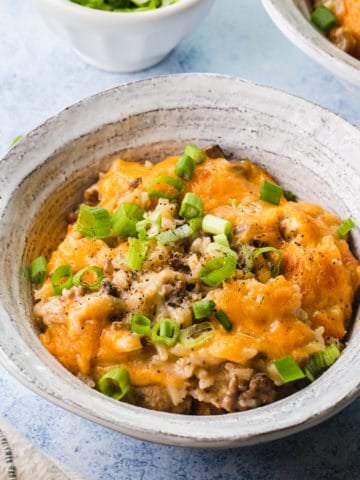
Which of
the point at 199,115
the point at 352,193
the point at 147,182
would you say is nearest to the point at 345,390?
the point at 352,193

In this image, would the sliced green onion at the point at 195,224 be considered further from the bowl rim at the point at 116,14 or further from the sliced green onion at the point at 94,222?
the bowl rim at the point at 116,14

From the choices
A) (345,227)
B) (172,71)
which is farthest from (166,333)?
(172,71)

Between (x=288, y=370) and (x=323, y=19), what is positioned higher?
(x=323, y=19)

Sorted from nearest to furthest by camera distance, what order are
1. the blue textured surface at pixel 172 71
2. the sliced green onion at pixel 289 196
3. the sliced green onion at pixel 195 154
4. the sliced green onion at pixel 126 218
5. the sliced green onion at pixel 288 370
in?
the sliced green onion at pixel 288 370 < the blue textured surface at pixel 172 71 < the sliced green onion at pixel 126 218 < the sliced green onion at pixel 195 154 < the sliced green onion at pixel 289 196

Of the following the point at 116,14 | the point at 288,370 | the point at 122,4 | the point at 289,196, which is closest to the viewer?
the point at 288,370

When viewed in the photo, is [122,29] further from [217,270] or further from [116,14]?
[217,270]

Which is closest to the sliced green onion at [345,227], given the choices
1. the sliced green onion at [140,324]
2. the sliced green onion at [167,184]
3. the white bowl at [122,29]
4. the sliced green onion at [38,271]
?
the sliced green onion at [167,184]
